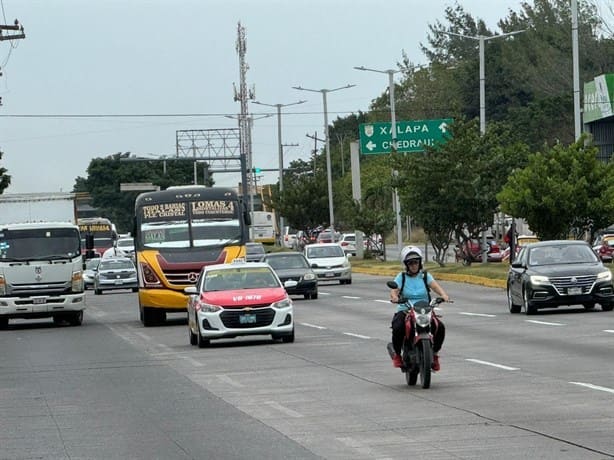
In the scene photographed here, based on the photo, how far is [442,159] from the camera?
58.3 meters

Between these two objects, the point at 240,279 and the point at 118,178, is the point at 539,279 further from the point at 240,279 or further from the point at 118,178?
the point at 118,178

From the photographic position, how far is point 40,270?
3738 cm

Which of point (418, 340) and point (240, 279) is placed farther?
point (240, 279)

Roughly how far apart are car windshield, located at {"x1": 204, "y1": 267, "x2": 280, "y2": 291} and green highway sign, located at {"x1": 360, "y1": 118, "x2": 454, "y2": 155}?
135 ft

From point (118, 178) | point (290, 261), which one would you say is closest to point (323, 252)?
point (290, 261)

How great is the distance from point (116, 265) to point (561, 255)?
3404cm

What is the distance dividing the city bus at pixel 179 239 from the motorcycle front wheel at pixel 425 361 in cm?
1832

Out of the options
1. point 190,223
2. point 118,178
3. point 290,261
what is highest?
point 118,178

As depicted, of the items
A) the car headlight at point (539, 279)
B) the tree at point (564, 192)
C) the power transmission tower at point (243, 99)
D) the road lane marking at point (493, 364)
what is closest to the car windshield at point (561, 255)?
the car headlight at point (539, 279)

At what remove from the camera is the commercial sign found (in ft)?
285

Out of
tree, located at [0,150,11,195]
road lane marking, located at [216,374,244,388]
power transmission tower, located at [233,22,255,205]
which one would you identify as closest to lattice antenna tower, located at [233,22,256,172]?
power transmission tower, located at [233,22,255,205]

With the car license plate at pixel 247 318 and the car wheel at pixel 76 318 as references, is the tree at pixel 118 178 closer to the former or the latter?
the car wheel at pixel 76 318

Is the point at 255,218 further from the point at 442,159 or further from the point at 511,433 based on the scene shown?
the point at 511,433

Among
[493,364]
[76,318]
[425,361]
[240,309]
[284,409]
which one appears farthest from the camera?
[76,318]
